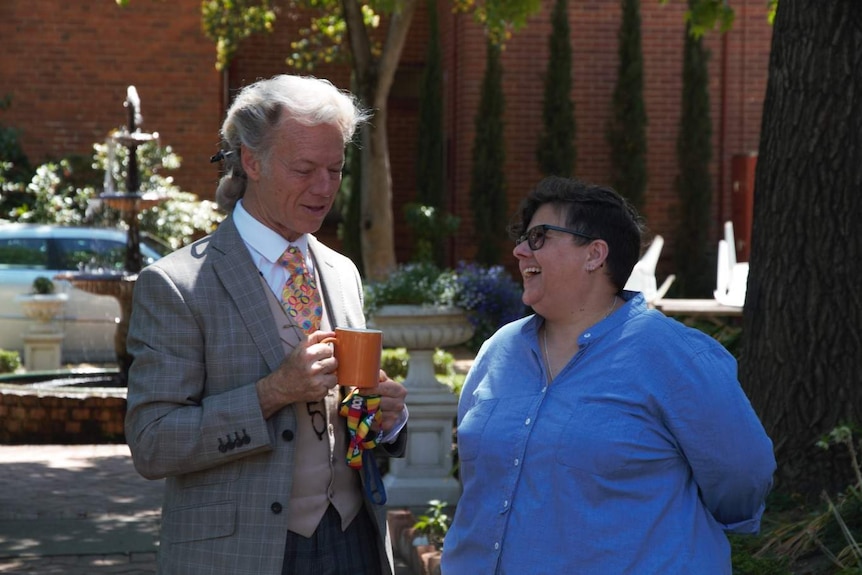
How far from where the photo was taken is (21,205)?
1661 cm

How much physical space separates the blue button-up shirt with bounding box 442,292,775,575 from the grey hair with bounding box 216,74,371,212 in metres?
0.76

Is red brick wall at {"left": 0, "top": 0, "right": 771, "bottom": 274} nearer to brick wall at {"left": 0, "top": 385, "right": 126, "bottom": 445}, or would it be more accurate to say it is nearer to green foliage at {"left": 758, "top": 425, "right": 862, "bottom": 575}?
brick wall at {"left": 0, "top": 385, "right": 126, "bottom": 445}

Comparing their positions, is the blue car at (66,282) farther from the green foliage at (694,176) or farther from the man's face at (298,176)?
the man's face at (298,176)

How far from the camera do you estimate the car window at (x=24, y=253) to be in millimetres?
13430

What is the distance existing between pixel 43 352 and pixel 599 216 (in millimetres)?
10925

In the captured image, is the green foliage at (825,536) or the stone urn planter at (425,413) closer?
the green foliage at (825,536)

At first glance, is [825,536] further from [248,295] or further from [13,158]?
[13,158]

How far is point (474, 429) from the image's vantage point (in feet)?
9.17

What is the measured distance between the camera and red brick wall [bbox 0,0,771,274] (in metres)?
16.9

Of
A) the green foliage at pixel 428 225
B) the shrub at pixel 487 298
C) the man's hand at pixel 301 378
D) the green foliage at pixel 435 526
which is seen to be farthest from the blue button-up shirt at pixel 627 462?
the green foliage at pixel 428 225

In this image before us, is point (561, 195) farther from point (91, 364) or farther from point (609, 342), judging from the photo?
point (91, 364)

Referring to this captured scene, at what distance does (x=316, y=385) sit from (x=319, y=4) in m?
12.3

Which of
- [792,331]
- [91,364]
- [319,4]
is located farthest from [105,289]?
[792,331]

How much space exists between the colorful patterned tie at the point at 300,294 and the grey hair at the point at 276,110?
25cm
